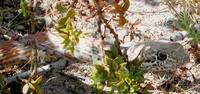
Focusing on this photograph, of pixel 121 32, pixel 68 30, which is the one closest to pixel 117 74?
pixel 68 30

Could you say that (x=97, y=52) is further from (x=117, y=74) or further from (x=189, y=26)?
(x=117, y=74)

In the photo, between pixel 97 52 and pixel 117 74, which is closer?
pixel 117 74

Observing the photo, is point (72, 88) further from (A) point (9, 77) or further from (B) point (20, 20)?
(B) point (20, 20)

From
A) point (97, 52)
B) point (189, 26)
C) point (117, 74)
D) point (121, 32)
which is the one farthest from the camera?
point (121, 32)

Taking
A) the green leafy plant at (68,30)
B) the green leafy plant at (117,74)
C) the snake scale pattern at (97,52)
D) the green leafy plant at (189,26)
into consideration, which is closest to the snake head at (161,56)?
the snake scale pattern at (97,52)

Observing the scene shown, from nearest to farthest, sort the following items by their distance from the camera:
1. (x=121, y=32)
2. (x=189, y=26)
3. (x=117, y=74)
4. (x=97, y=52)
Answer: (x=117, y=74) < (x=189, y=26) < (x=97, y=52) < (x=121, y=32)

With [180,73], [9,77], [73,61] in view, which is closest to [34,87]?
[9,77]
